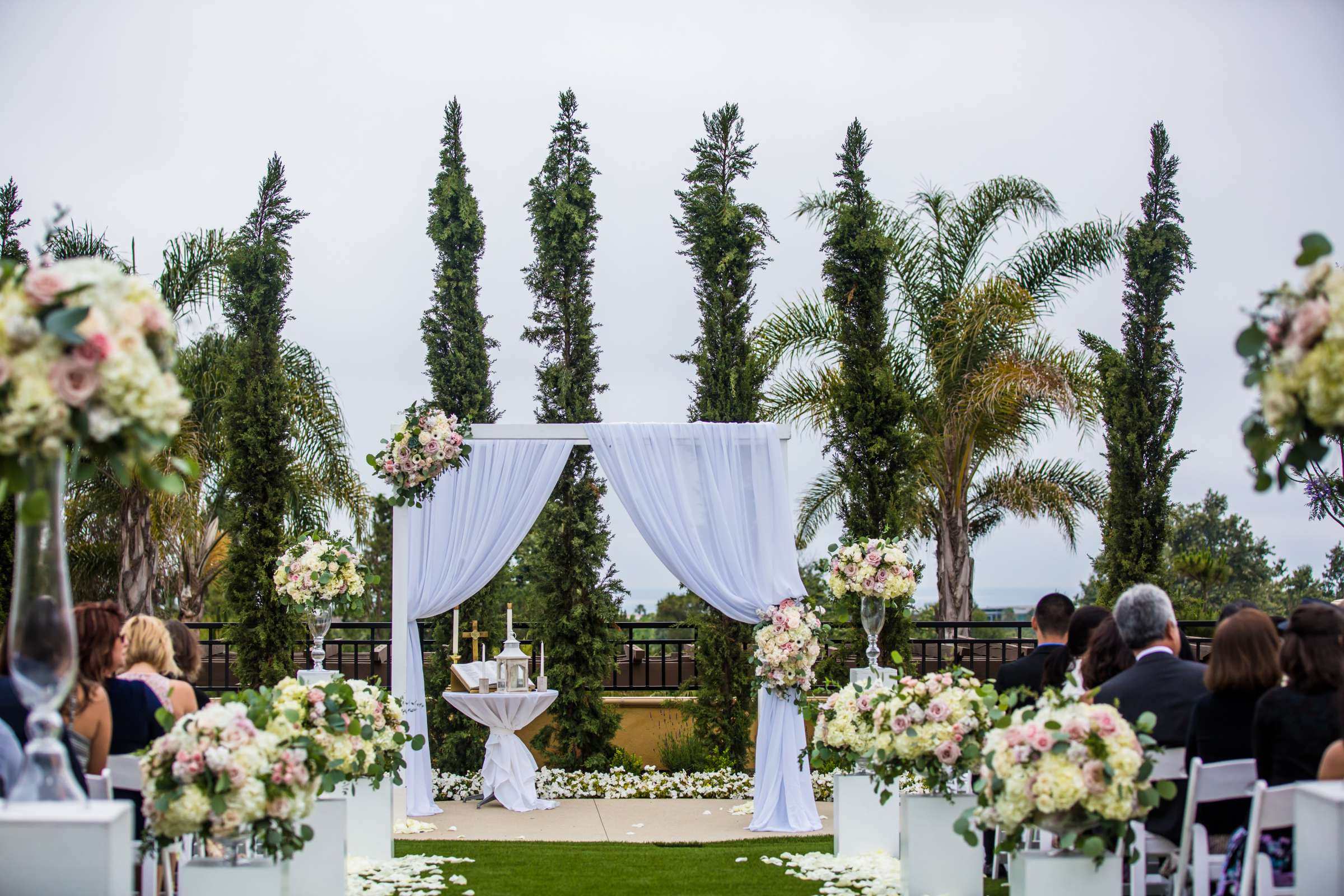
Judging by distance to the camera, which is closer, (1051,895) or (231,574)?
(1051,895)

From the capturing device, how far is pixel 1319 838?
3.04 meters

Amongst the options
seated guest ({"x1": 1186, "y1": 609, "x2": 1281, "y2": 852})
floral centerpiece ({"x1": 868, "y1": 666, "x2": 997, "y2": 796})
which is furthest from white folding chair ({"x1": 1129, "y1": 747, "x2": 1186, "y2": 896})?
floral centerpiece ({"x1": 868, "y1": 666, "x2": 997, "y2": 796})

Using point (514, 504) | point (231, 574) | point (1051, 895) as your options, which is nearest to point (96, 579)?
point (231, 574)

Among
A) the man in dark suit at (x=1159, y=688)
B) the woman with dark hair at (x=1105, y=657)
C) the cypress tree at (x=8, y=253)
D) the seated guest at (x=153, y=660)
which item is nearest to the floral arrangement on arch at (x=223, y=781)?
the seated guest at (x=153, y=660)

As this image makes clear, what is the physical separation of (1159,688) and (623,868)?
3.31 meters

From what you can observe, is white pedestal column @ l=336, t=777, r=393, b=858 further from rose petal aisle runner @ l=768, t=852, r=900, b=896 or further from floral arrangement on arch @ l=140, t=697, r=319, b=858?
floral arrangement on arch @ l=140, t=697, r=319, b=858

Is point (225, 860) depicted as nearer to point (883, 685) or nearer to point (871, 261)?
point (883, 685)

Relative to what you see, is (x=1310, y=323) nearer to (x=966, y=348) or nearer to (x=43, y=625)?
(x=43, y=625)

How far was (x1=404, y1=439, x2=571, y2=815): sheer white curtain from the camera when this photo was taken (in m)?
8.52

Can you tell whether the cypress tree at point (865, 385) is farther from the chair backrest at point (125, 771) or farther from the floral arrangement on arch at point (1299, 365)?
the floral arrangement on arch at point (1299, 365)

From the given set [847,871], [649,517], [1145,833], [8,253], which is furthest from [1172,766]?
[8,253]

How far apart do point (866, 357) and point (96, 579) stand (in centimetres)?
885

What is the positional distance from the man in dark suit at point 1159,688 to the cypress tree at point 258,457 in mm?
7318

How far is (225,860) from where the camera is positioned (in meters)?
3.75
